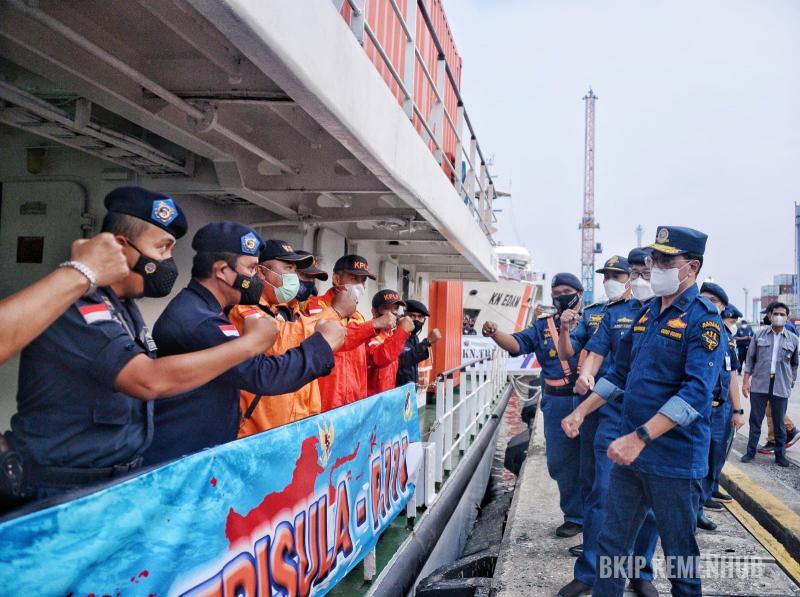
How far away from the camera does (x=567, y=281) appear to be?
16.3 ft

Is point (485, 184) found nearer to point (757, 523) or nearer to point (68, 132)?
point (757, 523)

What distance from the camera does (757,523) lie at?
534cm

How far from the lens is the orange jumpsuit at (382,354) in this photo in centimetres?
472

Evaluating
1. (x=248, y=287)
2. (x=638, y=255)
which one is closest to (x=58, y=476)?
(x=248, y=287)

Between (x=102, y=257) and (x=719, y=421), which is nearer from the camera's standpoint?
(x=102, y=257)

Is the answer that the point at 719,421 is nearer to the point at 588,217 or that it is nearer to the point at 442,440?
the point at 442,440

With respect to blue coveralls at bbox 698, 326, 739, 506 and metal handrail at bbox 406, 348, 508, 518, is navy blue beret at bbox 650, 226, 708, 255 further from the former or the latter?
metal handrail at bbox 406, 348, 508, 518

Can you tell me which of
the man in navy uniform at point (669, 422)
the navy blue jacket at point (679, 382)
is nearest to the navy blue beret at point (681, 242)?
the man in navy uniform at point (669, 422)

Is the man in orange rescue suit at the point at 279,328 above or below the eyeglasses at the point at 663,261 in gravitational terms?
below

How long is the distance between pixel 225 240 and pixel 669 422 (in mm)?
2063

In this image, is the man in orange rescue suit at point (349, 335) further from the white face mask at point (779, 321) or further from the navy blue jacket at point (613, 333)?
the white face mask at point (779, 321)

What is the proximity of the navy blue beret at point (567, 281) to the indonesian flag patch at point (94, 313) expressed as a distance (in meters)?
3.72

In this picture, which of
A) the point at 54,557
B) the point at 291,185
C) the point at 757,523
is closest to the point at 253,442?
the point at 54,557

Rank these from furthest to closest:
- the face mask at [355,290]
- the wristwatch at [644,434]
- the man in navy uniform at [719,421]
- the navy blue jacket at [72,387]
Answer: the man in navy uniform at [719,421] → the face mask at [355,290] → the wristwatch at [644,434] → the navy blue jacket at [72,387]
